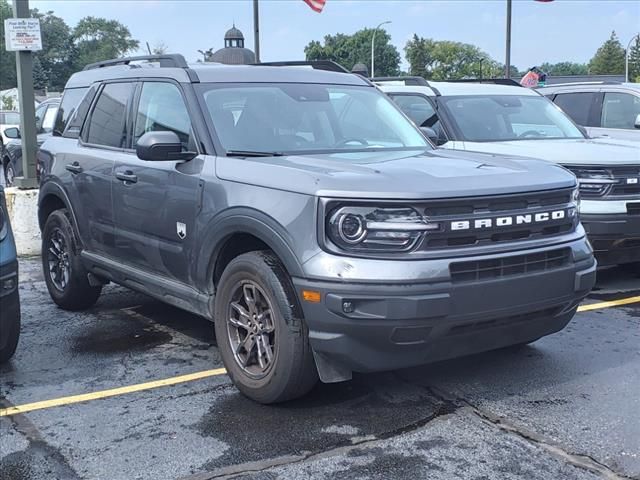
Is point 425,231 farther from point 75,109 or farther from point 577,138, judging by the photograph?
point 577,138

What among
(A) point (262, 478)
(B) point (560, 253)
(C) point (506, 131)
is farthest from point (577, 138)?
(A) point (262, 478)

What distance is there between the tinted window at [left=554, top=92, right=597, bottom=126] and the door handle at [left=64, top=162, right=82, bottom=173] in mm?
6986

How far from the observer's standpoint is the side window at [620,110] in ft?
31.6

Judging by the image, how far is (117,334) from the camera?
225 inches

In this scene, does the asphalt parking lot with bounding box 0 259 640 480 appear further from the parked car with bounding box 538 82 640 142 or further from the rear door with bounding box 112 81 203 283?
the parked car with bounding box 538 82 640 142

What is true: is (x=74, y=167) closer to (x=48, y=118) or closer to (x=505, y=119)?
(x=505, y=119)

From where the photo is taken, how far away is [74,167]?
5.98 m

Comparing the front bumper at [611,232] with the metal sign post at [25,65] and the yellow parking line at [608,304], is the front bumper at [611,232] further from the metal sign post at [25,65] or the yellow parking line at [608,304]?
the metal sign post at [25,65]

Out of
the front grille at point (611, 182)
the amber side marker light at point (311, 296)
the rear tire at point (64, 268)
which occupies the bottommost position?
the rear tire at point (64, 268)

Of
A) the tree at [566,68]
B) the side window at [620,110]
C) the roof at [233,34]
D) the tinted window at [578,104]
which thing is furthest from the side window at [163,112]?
the tree at [566,68]

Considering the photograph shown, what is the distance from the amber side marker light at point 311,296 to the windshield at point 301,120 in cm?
124

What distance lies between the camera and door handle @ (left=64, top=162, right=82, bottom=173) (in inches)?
233

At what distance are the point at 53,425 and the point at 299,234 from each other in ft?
5.48

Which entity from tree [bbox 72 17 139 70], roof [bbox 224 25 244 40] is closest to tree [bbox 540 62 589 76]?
tree [bbox 72 17 139 70]
